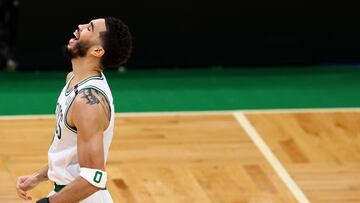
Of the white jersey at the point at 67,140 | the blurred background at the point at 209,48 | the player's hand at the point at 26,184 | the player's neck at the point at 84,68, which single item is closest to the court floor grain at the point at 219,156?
the blurred background at the point at 209,48

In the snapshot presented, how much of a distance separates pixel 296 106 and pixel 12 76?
2.68 metres

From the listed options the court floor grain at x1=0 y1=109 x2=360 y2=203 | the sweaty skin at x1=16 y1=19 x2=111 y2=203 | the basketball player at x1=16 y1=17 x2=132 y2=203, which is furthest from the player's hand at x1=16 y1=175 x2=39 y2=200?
the court floor grain at x1=0 y1=109 x2=360 y2=203

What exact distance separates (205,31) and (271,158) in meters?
2.31

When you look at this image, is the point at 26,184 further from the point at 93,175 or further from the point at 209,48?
the point at 209,48

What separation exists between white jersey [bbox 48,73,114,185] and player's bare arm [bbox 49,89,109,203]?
11 centimetres

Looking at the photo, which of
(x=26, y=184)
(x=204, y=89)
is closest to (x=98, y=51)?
(x=26, y=184)

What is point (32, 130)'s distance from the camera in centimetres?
728

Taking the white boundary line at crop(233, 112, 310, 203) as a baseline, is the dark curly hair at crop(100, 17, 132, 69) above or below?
above

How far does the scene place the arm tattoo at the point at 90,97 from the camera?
13.3 ft

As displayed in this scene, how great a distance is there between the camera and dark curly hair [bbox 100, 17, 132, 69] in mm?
4145

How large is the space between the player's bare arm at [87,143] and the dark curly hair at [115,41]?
24 centimetres

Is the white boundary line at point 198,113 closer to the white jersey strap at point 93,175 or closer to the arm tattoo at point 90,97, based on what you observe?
the arm tattoo at point 90,97

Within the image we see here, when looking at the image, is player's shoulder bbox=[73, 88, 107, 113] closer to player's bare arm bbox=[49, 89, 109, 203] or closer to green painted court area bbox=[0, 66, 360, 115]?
player's bare arm bbox=[49, 89, 109, 203]

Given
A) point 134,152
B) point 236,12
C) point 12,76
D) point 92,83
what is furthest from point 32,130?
point 92,83
